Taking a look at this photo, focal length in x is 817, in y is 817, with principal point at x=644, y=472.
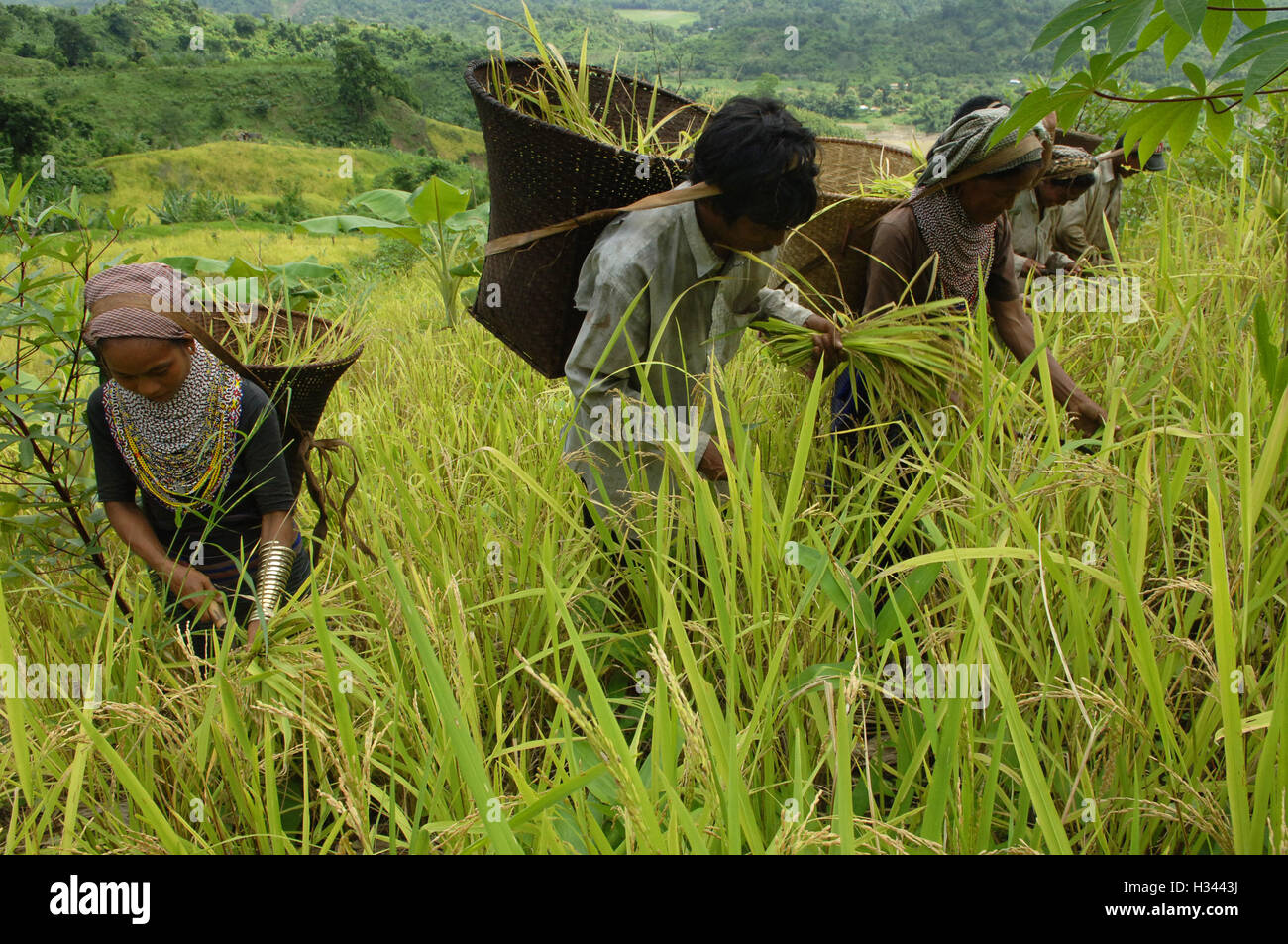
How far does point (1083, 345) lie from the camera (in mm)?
2365

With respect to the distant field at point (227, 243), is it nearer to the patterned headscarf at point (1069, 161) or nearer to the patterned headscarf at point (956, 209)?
the patterned headscarf at point (1069, 161)

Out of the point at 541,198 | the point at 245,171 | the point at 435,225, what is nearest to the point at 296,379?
the point at 541,198

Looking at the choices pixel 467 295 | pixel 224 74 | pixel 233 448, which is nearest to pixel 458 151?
pixel 224 74

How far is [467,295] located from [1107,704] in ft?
13.1

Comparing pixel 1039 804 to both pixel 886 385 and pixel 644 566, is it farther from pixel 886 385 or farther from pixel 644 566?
pixel 886 385

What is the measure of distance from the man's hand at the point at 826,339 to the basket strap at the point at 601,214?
451mm

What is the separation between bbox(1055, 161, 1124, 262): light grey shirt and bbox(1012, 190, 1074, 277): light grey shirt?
0.87 feet

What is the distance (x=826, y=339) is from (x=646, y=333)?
437 mm

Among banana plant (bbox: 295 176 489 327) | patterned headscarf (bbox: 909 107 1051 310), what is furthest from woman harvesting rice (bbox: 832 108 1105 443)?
banana plant (bbox: 295 176 489 327)

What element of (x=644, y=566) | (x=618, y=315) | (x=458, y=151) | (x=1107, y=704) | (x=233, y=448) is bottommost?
(x=1107, y=704)

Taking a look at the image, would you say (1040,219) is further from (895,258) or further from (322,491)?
(322,491)

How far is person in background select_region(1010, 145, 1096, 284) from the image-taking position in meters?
2.68

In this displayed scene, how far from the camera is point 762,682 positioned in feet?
4.31

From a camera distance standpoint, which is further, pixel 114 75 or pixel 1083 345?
pixel 114 75
